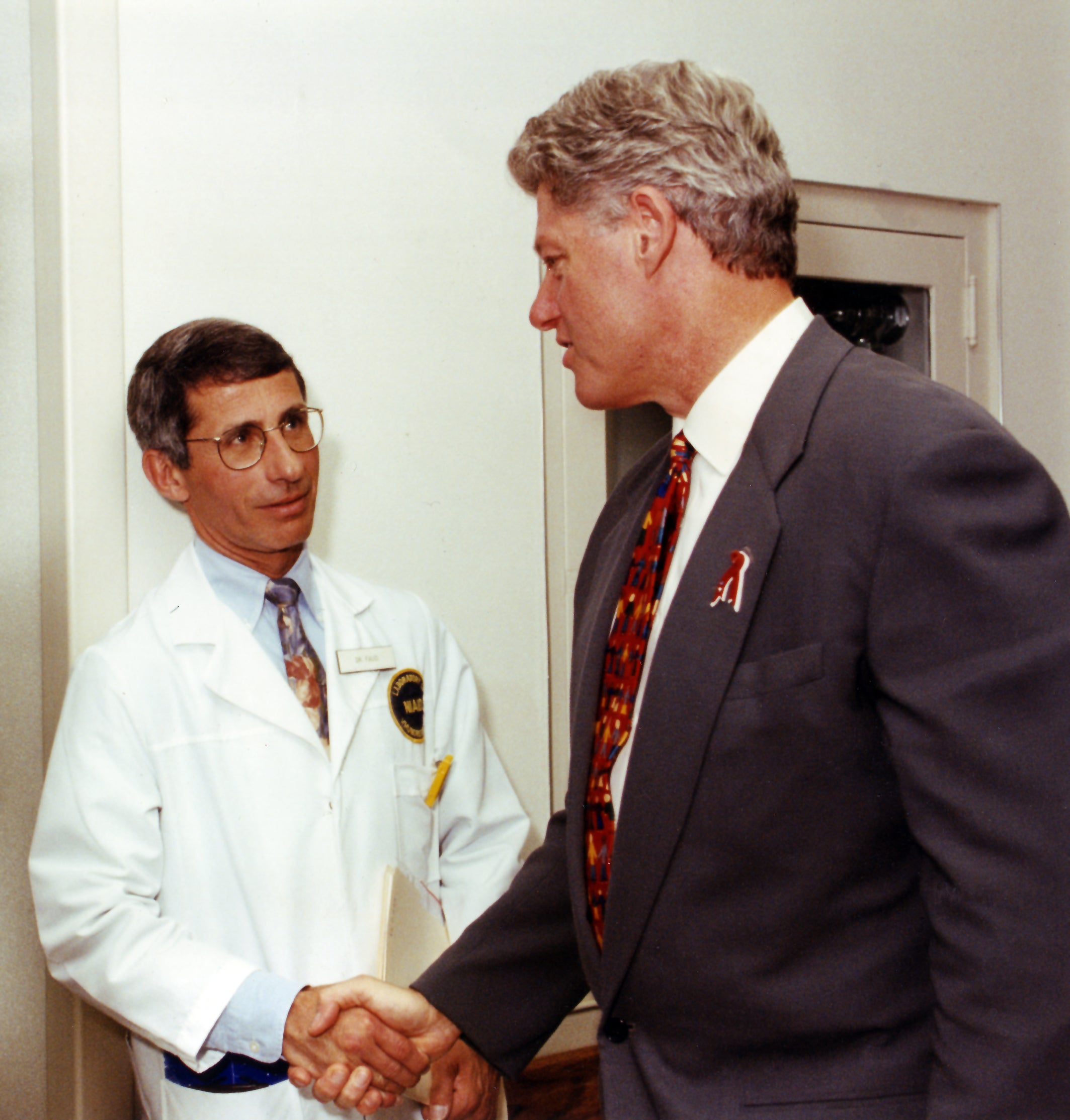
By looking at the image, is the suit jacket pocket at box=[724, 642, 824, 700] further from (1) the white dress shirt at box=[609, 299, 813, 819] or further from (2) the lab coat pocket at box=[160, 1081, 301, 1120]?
(2) the lab coat pocket at box=[160, 1081, 301, 1120]

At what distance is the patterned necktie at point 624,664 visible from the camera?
1109mm

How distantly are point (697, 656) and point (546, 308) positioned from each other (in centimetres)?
51

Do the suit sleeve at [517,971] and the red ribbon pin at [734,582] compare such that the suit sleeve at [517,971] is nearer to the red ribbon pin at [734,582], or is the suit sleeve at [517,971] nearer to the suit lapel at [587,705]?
the suit lapel at [587,705]

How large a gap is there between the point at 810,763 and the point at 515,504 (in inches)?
46.9

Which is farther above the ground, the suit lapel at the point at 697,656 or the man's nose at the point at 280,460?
the man's nose at the point at 280,460

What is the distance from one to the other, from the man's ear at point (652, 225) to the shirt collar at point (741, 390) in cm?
13

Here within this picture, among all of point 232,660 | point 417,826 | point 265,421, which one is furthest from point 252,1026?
point 265,421

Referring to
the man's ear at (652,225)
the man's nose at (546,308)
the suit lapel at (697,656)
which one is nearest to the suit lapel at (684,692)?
the suit lapel at (697,656)

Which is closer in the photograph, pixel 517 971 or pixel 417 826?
pixel 517 971

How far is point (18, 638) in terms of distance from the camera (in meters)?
1.79

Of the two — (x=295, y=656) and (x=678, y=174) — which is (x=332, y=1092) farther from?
(x=678, y=174)

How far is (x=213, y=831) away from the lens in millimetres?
1551

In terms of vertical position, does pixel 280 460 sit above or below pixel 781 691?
above

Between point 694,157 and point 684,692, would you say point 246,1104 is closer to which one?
point 684,692
